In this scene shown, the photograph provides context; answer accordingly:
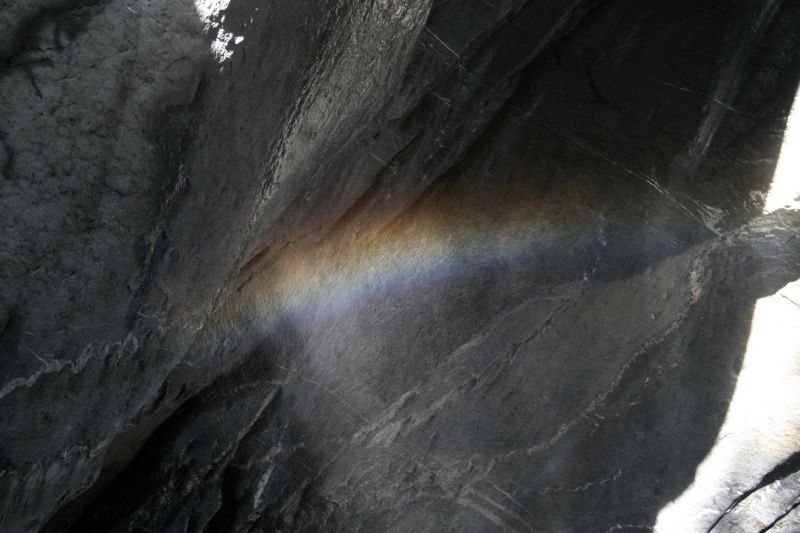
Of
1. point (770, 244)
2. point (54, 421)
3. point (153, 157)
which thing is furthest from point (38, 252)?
point (770, 244)

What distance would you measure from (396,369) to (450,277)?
13.1 inches

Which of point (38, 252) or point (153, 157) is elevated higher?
point (153, 157)

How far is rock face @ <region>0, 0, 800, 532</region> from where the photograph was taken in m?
1.72

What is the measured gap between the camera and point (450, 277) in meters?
2.20

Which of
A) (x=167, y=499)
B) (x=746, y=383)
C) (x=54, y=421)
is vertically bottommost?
(x=167, y=499)

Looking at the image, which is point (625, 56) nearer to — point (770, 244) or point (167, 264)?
point (770, 244)

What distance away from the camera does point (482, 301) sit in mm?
2215

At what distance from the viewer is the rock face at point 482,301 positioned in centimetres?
172

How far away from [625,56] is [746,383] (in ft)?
3.42

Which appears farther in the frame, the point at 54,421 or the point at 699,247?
the point at 699,247

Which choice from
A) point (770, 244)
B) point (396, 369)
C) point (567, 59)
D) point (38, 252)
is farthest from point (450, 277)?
point (38, 252)

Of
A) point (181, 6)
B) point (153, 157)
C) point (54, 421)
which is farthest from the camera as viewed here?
point (54, 421)

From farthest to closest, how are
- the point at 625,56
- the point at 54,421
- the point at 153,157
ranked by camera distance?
1. the point at 625,56
2. the point at 54,421
3. the point at 153,157

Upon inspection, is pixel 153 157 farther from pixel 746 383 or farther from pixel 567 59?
pixel 746 383
